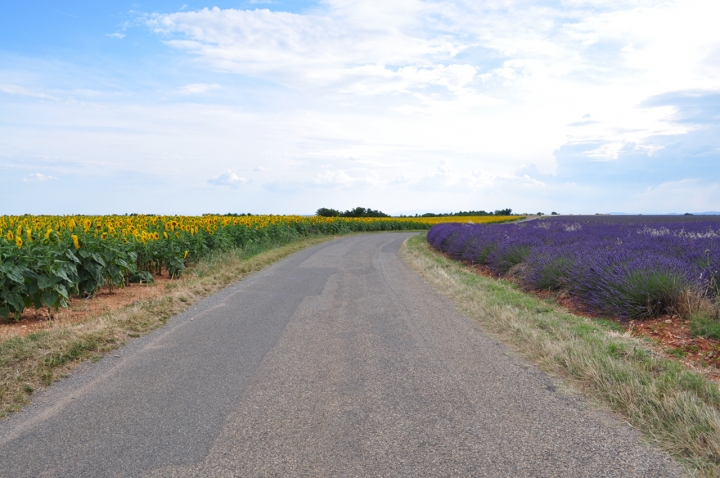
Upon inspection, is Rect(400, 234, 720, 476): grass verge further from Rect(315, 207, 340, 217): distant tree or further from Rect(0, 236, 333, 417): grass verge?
Rect(315, 207, 340, 217): distant tree

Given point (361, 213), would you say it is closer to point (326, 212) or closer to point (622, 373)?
point (326, 212)

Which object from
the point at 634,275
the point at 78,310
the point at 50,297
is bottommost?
the point at 78,310

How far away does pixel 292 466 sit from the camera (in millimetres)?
3627

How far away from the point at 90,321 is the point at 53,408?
141 inches

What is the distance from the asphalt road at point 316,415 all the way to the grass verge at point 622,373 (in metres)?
0.26

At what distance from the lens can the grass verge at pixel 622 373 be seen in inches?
157

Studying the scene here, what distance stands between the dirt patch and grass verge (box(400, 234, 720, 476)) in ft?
21.3

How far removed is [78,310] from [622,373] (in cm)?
858

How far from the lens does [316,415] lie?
4523 millimetres

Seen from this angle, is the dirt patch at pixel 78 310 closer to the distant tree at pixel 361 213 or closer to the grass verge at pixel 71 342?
the grass verge at pixel 71 342

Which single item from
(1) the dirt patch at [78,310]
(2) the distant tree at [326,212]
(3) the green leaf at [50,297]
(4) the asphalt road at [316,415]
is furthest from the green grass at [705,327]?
(2) the distant tree at [326,212]

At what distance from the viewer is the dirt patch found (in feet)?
26.6

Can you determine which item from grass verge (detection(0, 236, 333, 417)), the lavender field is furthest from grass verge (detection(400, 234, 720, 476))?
grass verge (detection(0, 236, 333, 417))

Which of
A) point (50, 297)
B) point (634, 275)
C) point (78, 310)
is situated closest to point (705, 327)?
point (634, 275)
